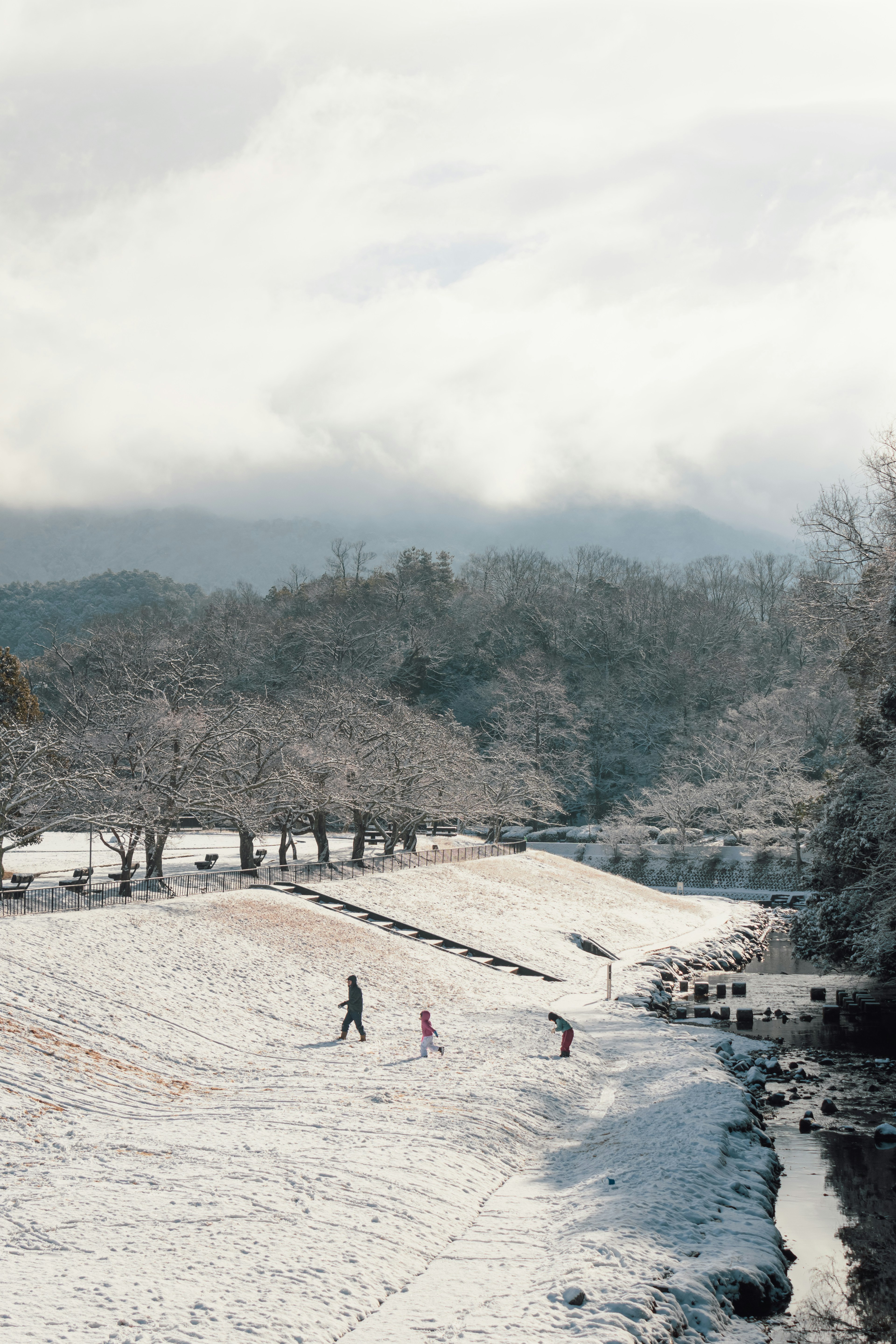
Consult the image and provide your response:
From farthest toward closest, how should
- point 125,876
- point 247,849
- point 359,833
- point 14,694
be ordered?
1. point 359,833
2. point 14,694
3. point 247,849
4. point 125,876

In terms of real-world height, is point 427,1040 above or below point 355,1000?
below

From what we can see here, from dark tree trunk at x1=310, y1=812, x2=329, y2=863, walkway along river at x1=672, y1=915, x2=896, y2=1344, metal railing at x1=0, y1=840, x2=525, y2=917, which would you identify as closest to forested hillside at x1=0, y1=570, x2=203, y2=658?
dark tree trunk at x1=310, y1=812, x2=329, y2=863

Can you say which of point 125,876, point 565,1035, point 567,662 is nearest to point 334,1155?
point 565,1035

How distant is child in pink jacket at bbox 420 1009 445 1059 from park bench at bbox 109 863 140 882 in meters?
11.0

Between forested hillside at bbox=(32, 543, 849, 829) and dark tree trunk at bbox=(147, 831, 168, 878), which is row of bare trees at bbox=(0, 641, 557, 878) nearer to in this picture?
dark tree trunk at bbox=(147, 831, 168, 878)

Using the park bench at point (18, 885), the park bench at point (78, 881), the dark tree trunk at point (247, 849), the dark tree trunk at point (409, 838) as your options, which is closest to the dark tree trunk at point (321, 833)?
the dark tree trunk at point (247, 849)

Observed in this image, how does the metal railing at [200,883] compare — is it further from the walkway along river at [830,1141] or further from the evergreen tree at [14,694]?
the walkway along river at [830,1141]

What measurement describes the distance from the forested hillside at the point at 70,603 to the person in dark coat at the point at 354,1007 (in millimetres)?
99231

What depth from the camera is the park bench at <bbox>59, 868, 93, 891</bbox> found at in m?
26.1

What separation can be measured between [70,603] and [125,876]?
5294 inches

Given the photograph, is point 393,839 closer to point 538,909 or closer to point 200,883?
point 538,909

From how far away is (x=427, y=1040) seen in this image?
808 inches

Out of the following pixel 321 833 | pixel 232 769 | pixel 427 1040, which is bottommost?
pixel 427 1040

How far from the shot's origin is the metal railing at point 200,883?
24.6 metres
